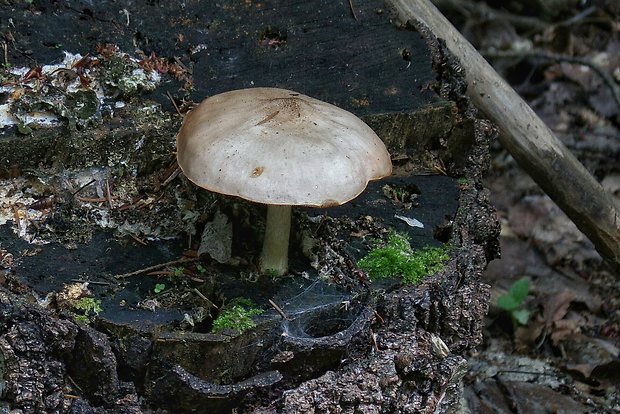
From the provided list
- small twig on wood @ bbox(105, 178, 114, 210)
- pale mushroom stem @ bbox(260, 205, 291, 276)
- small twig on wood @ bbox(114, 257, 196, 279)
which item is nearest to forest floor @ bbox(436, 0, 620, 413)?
pale mushroom stem @ bbox(260, 205, 291, 276)

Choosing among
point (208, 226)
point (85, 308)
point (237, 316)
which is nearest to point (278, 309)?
point (237, 316)

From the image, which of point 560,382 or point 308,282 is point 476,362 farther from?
point 308,282

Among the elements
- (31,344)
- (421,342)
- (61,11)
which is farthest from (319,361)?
(61,11)

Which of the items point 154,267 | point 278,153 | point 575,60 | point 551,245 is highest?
point 278,153

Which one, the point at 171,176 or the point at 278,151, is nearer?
the point at 278,151

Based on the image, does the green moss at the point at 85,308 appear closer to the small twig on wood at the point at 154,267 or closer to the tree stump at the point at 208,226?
the tree stump at the point at 208,226

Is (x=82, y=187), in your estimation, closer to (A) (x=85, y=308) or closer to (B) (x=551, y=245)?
(A) (x=85, y=308)

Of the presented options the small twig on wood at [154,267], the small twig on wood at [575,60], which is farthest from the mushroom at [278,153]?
the small twig on wood at [575,60]
